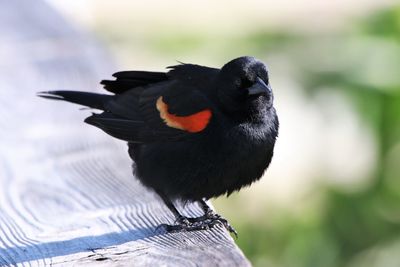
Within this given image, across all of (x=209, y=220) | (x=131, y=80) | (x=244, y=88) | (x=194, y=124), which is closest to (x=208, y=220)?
(x=209, y=220)

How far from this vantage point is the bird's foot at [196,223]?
2330 millimetres

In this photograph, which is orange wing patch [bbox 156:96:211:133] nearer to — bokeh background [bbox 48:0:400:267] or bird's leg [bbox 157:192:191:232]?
bird's leg [bbox 157:192:191:232]

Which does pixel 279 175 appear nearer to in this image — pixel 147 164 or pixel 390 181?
pixel 390 181

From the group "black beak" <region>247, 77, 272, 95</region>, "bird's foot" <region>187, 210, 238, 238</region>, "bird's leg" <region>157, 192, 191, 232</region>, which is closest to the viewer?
"bird's leg" <region>157, 192, 191, 232</region>

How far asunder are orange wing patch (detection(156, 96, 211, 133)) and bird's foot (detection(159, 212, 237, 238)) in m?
0.31

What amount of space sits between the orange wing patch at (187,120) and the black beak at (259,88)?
163 mm

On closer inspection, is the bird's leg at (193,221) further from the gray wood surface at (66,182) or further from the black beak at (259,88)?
the black beak at (259,88)

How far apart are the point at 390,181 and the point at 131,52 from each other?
153 inches

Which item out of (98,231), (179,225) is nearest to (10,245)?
(98,231)

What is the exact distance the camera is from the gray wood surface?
2045 millimetres

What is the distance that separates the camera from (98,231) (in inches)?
87.6

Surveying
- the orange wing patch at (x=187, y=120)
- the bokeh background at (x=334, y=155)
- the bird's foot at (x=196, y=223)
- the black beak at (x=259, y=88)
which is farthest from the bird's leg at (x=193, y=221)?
the bokeh background at (x=334, y=155)

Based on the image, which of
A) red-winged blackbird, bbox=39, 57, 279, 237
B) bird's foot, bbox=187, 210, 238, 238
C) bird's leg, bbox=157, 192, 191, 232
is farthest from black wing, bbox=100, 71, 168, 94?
bird's foot, bbox=187, 210, 238, 238

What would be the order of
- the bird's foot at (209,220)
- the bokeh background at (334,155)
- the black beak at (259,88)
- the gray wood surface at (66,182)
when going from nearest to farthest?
the gray wood surface at (66,182), the bird's foot at (209,220), the black beak at (259,88), the bokeh background at (334,155)
